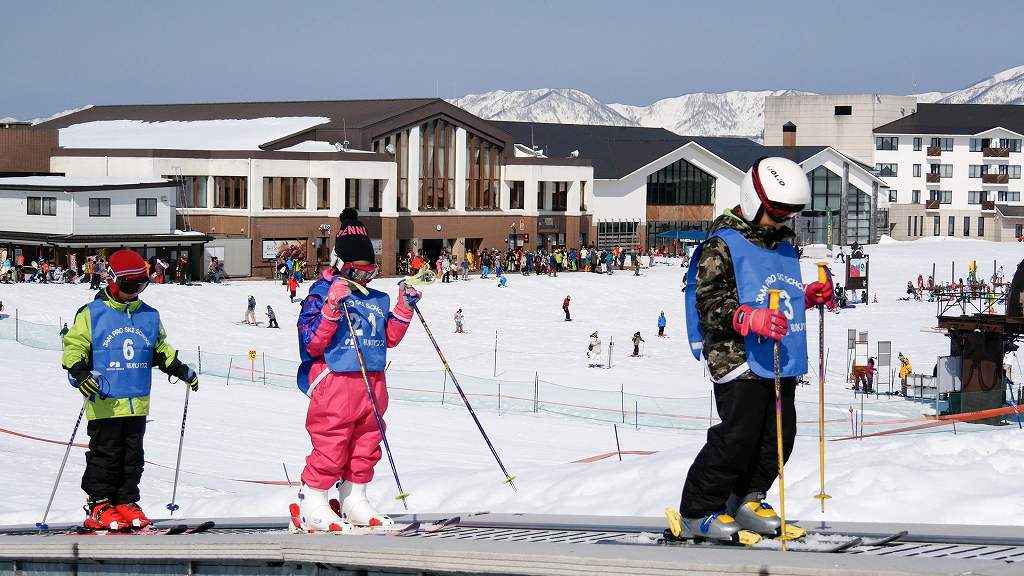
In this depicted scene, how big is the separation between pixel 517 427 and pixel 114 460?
554 inches

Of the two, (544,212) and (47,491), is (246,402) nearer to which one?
(47,491)

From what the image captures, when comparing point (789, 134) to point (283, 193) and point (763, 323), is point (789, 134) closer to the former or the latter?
point (283, 193)

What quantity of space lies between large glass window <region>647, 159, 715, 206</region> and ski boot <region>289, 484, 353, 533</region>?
67349mm

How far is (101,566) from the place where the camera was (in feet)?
23.7

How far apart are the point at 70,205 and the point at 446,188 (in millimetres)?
19050

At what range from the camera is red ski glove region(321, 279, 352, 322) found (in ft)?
24.7

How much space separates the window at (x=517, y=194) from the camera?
6322cm

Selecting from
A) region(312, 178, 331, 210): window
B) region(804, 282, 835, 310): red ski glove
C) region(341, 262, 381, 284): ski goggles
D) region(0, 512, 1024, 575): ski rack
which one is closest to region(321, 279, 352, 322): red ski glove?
region(341, 262, 381, 284): ski goggles

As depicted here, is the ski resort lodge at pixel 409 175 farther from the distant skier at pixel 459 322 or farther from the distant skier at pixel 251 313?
the distant skier at pixel 459 322

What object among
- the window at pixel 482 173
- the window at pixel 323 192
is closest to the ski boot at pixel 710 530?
the window at pixel 323 192

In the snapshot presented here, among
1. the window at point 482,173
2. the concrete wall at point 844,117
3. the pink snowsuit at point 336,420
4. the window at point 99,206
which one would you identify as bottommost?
the pink snowsuit at point 336,420

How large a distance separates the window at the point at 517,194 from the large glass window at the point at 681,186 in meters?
13.0

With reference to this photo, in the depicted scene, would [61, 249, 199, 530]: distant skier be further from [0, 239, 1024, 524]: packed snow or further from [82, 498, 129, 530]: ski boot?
[0, 239, 1024, 524]: packed snow

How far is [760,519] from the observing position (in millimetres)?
6328
